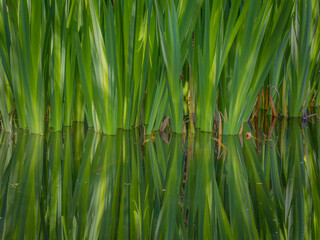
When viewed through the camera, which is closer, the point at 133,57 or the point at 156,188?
the point at 156,188

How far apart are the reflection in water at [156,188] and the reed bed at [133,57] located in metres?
0.19

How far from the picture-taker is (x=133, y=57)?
85.7 inches

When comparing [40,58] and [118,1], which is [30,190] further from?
[118,1]

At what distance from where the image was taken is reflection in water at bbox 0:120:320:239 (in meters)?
1.04

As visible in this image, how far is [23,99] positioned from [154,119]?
59 cm

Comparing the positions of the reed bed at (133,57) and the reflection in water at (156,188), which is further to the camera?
the reed bed at (133,57)

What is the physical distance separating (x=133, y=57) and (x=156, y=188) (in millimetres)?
977

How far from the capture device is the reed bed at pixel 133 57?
2045 mm

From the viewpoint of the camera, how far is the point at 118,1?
205 cm

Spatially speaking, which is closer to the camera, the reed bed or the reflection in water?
the reflection in water

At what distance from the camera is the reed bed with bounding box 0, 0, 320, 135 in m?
2.04

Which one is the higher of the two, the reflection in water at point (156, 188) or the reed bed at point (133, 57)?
the reed bed at point (133, 57)

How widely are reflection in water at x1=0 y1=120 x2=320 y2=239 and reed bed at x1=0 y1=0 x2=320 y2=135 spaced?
19 cm

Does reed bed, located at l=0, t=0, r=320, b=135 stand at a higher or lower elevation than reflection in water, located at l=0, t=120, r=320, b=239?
higher
